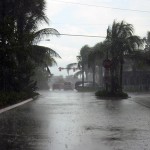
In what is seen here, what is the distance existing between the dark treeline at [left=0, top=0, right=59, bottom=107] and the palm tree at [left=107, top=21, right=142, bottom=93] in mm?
4868

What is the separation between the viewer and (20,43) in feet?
79.5

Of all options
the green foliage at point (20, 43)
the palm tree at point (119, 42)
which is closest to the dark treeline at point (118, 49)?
the palm tree at point (119, 42)

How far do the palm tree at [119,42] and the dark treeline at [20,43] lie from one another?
487 cm

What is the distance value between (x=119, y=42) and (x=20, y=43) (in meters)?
14.7

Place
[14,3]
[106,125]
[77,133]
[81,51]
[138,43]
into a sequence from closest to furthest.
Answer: [77,133], [106,125], [14,3], [138,43], [81,51]

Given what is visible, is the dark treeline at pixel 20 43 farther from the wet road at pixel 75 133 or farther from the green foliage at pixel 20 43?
the wet road at pixel 75 133

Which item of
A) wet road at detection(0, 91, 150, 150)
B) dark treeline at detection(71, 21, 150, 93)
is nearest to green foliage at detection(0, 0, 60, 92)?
dark treeline at detection(71, 21, 150, 93)

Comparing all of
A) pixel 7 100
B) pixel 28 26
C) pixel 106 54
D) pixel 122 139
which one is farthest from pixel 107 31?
pixel 122 139

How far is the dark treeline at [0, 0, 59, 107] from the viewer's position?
22.8 metres

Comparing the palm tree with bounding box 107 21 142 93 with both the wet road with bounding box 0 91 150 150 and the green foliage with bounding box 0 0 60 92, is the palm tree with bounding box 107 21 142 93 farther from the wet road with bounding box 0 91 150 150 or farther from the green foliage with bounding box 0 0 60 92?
the wet road with bounding box 0 91 150 150

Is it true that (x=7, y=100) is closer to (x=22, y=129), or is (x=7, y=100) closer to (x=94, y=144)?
(x=22, y=129)

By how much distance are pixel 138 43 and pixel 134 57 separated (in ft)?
4.60

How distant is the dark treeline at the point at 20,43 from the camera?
22797 mm

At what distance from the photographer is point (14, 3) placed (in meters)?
29.0
